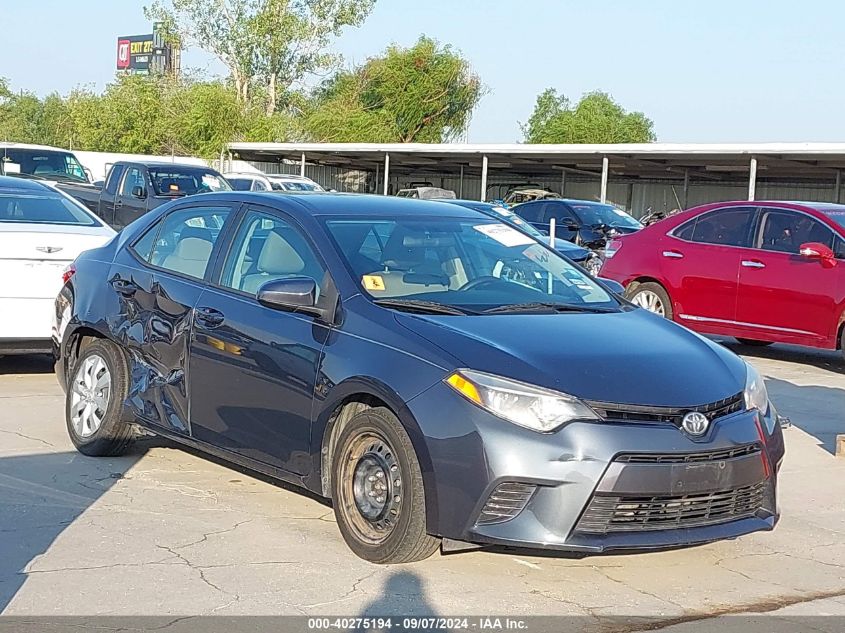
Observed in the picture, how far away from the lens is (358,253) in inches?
236

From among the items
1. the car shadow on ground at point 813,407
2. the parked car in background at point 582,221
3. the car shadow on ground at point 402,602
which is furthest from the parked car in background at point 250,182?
the car shadow on ground at point 402,602

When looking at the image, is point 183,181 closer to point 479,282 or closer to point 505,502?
point 479,282

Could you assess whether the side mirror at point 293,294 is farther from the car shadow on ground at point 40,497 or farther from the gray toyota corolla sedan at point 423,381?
the car shadow on ground at point 40,497

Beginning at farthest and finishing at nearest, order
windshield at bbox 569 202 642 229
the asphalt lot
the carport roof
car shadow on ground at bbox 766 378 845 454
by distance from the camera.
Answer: the carport roof, windshield at bbox 569 202 642 229, car shadow on ground at bbox 766 378 845 454, the asphalt lot

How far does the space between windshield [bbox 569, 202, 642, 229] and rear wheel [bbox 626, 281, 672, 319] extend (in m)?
7.51

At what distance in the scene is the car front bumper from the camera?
16.0ft

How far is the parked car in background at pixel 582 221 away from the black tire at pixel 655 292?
6.90 meters

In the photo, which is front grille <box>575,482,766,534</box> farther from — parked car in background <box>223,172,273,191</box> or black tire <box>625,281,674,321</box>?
parked car in background <box>223,172,273,191</box>

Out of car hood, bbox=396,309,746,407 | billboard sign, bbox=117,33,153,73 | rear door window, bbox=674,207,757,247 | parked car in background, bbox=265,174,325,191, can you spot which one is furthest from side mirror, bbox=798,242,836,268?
billboard sign, bbox=117,33,153,73

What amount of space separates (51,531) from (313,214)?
6.42 ft

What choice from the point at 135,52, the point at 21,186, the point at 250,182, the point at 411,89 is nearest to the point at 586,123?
the point at 411,89

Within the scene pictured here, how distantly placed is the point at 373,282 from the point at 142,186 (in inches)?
598

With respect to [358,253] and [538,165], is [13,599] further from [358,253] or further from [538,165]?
[538,165]

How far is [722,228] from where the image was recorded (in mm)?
13141
